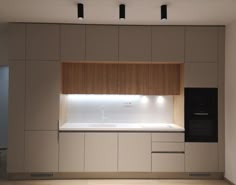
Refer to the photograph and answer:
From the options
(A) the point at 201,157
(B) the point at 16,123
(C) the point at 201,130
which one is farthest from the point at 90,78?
(A) the point at 201,157

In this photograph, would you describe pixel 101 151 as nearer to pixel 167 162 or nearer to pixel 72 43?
pixel 167 162

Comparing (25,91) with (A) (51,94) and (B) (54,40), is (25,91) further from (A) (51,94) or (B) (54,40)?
(B) (54,40)

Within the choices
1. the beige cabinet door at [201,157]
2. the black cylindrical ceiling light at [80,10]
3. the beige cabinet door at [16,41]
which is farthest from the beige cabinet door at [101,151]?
the black cylindrical ceiling light at [80,10]

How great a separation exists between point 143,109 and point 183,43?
1.48 m

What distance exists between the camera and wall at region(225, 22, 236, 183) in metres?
4.78

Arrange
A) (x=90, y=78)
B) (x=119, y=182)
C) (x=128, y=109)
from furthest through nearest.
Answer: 1. (x=128, y=109)
2. (x=90, y=78)
3. (x=119, y=182)

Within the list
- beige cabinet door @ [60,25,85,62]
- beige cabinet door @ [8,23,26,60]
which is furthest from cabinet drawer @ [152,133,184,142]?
beige cabinet door @ [8,23,26,60]

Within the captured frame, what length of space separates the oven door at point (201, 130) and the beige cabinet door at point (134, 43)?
53.7 inches

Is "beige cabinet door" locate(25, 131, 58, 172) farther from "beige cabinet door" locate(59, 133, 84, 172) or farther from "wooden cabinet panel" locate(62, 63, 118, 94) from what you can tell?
"wooden cabinet panel" locate(62, 63, 118, 94)

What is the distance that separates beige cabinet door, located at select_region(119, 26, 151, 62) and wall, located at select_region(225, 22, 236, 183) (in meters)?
1.33

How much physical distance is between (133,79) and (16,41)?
2133mm

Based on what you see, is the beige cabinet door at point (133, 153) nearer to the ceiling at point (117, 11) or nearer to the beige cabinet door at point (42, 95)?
the beige cabinet door at point (42, 95)

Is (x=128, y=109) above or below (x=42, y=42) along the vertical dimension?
below

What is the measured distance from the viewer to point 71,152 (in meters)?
5.04
